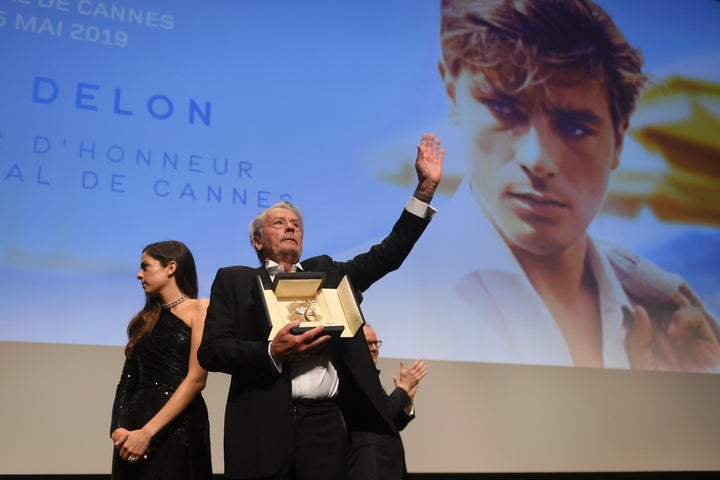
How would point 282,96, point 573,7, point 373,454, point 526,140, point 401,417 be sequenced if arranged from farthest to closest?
point 573,7 → point 526,140 → point 282,96 → point 401,417 → point 373,454

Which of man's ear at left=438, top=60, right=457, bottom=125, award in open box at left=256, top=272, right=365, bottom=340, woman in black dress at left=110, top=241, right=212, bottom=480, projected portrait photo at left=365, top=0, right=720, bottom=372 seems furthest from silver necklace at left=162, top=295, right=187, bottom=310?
man's ear at left=438, top=60, right=457, bottom=125

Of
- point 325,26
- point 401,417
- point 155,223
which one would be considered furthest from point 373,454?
point 325,26

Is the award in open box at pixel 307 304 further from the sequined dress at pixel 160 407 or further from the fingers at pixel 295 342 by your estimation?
the sequined dress at pixel 160 407

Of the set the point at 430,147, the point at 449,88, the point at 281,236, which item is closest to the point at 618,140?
the point at 449,88

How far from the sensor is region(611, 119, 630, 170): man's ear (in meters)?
4.36

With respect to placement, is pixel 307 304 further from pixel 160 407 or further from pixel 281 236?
pixel 160 407

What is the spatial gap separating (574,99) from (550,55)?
281 mm

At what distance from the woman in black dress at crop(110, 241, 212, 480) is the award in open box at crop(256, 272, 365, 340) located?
479mm

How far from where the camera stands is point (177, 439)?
7.30ft

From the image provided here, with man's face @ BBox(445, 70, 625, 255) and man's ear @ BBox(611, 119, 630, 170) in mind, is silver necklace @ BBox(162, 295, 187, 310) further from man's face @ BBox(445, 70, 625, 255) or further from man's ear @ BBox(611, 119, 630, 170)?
man's ear @ BBox(611, 119, 630, 170)

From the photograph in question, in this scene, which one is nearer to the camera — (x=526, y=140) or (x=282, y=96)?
(x=282, y=96)

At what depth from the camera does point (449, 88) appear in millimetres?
4137

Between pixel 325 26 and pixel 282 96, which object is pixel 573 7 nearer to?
pixel 325 26

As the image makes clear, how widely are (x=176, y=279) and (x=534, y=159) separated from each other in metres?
2.35
